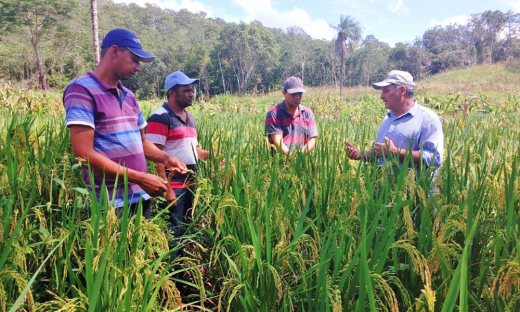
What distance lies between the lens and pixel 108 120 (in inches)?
70.6

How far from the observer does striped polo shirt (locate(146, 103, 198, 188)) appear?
7.84ft

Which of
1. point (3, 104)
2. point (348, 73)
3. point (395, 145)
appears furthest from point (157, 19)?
point (395, 145)

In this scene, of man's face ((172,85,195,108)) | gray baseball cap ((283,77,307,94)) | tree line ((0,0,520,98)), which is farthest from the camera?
tree line ((0,0,520,98))

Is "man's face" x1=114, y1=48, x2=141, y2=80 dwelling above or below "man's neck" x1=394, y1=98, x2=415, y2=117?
above

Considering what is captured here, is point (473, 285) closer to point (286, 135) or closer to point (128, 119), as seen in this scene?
point (128, 119)

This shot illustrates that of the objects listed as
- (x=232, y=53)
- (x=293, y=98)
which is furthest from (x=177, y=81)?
(x=232, y=53)

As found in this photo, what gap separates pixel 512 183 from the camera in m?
1.41

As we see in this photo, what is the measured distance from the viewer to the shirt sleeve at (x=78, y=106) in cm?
164

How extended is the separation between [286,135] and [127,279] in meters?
2.50

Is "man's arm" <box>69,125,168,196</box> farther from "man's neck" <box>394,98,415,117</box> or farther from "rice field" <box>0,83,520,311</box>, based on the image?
"man's neck" <box>394,98,415,117</box>

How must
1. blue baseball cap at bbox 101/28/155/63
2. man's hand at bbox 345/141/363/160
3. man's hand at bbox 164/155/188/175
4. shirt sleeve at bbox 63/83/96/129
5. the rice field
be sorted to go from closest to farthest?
the rice field → shirt sleeve at bbox 63/83/96/129 → blue baseball cap at bbox 101/28/155/63 → man's hand at bbox 164/155/188/175 → man's hand at bbox 345/141/363/160

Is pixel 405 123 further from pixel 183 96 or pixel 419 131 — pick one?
pixel 183 96

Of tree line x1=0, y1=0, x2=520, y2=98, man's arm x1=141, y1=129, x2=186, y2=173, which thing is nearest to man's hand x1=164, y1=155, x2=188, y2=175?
man's arm x1=141, y1=129, x2=186, y2=173

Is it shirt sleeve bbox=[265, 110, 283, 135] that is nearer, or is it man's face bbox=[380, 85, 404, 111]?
man's face bbox=[380, 85, 404, 111]
